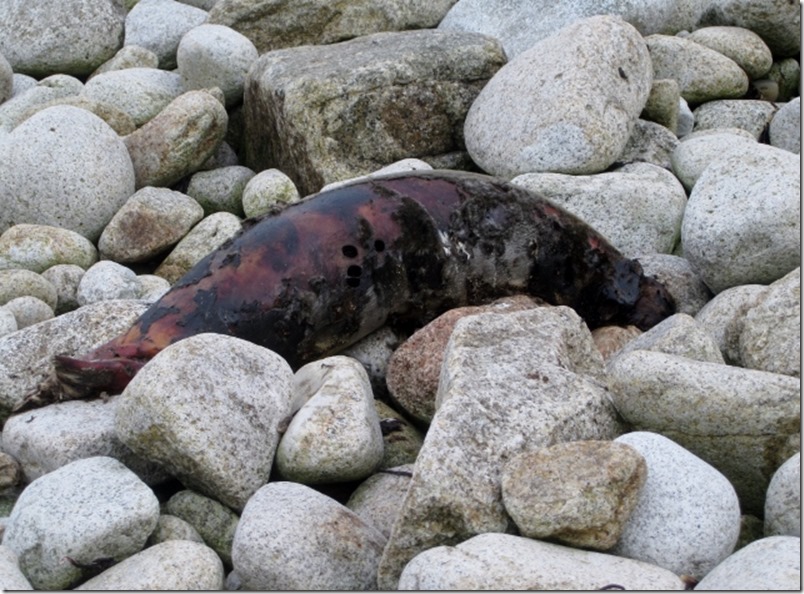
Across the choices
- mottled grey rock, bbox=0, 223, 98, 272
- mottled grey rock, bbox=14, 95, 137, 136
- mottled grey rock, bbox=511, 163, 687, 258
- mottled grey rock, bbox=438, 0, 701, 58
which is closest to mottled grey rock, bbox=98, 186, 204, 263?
mottled grey rock, bbox=0, 223, 98, 272

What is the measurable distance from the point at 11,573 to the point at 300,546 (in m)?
0.84

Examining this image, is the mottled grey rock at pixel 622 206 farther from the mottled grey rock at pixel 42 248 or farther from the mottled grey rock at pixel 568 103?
the mottled grey rock at pixel 42 248

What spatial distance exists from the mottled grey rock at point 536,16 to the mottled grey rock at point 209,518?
5.34 metres

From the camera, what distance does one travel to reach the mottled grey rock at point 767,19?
968 centimetres

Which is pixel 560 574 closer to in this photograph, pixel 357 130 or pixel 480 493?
pixel 480 493

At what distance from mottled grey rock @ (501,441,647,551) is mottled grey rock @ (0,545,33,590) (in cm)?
141

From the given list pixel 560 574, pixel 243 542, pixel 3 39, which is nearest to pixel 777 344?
pixel 560 574

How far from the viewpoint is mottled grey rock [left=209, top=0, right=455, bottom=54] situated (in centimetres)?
972

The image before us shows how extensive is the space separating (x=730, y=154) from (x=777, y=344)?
1.64 m

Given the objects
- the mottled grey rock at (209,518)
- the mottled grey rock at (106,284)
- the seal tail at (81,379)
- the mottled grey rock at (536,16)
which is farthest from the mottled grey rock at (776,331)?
the mottled grey rock at (536,16)

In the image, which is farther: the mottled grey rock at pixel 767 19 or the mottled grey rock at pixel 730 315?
the mottled grey rock at pixel 767 19

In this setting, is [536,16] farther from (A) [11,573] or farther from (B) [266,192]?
(A) [11,573]

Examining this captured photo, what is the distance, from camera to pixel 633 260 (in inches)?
252

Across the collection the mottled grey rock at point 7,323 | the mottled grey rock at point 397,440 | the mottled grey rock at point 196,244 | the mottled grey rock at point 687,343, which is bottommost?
the mottled grey rock at point 196,244
